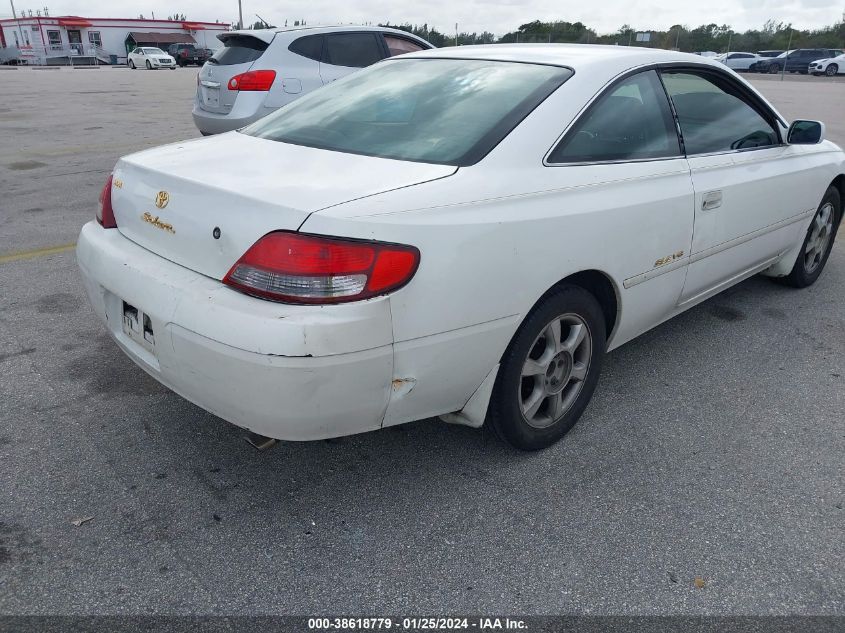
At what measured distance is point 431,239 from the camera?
85.4 inches

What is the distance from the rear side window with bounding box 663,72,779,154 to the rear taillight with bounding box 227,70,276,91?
529 cm

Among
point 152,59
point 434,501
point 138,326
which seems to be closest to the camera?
point 138,326

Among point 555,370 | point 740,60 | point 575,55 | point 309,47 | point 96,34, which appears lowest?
point 96,34

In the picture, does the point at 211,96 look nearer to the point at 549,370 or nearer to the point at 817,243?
the point at 817,243

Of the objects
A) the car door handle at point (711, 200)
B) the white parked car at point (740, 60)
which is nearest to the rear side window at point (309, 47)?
the car door handle at point (711, 200)

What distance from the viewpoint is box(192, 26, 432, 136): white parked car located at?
771 centimetres

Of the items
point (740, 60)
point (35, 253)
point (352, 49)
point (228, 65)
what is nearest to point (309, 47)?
point (352, 49)

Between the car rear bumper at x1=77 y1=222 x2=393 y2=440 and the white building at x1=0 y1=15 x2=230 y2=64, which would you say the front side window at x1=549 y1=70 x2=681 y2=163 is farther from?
the white building at x1=0 y1=15 x2=230 y2=64

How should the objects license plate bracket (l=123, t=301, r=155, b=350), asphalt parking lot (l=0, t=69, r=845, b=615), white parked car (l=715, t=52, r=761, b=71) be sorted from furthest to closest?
white parked car (l=715, t=52, r=761, b=71), license plate bracket (l=123, t=301, r=155, b=350), asphalt parking lot (l=0, t=69, r=845, b=615)

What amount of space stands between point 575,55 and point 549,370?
4.49 feet

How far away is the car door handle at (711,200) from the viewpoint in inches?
128

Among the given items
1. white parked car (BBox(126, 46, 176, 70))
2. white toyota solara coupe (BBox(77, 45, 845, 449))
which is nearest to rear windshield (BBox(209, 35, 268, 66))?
white toyota solara coupe (BBox(77, 45, 845, 449))

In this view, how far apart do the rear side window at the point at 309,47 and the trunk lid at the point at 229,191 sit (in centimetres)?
563

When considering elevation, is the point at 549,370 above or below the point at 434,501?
above
